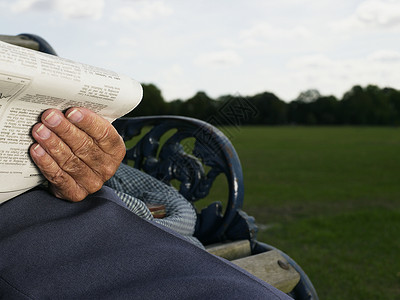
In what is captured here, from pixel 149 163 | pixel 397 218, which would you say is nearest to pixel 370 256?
pixel 397 218

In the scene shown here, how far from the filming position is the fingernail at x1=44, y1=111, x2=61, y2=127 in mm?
1056

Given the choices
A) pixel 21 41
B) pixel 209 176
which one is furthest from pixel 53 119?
pixel 21 41

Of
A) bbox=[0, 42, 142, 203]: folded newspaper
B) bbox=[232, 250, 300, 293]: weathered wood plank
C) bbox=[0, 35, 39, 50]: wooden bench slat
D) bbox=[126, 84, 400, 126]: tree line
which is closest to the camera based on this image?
bbox=[0, 42, 142, 203]: folded newspaper

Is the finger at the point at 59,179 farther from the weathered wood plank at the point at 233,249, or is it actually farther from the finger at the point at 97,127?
the weathered wood plank at the point at 233,249

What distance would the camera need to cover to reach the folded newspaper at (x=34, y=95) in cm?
94

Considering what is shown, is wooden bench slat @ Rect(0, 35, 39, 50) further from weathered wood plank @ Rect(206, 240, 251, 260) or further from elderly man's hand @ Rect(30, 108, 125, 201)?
weathered wood plank @ Rect(206, 240, 251, 260)

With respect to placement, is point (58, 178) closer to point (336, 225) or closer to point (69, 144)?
point (69, 144)

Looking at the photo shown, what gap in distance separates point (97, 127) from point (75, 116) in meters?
0.07

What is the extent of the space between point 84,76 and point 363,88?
268ft

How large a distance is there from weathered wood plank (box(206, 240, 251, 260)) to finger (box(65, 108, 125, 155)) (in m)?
0.62

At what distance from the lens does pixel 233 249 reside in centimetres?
171

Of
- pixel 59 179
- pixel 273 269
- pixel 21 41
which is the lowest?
pixel 273 269

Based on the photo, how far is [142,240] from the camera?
1038 millimetres

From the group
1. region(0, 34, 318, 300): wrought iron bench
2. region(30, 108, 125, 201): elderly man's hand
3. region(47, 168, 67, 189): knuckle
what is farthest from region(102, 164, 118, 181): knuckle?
region(0, 34, 318, 300): wrought iron bench
